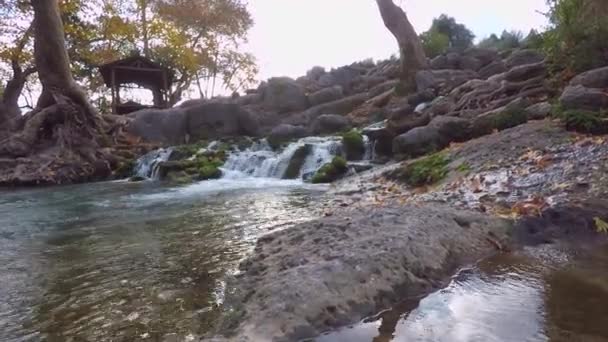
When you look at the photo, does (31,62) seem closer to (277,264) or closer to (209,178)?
(209,178)

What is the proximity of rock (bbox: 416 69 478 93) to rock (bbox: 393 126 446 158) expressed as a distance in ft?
20.6

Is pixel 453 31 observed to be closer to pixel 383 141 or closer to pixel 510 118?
pixel 383 141

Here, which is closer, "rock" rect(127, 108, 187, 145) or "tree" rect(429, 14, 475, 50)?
"rock" rect(127, 108, 187, 145)

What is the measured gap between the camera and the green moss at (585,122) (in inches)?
226

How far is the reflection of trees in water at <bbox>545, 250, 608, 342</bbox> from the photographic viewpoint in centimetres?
200

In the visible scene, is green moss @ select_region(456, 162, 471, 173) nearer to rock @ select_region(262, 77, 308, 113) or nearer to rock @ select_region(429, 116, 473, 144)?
rock @ select_region(429, 116, 473, 144)

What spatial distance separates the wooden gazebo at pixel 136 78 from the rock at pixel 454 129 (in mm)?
18568

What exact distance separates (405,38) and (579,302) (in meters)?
16.4

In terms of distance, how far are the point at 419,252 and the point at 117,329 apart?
5.97 feet

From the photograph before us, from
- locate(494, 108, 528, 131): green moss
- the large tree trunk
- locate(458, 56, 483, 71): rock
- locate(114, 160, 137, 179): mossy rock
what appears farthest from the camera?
locate(458, 56, 483, 71): rock

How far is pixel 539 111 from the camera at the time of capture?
298 inches

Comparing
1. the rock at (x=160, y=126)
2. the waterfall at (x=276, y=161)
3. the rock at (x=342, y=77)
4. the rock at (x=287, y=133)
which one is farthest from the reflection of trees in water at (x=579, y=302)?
the rock at (x=342, y=77)

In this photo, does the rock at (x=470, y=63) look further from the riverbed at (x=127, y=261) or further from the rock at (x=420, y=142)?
the riverbed at (x=127, y=261)

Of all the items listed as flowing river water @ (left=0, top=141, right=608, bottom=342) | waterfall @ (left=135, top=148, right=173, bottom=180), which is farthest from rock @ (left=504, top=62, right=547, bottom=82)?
waterfall @ (left=135, top=148, right=173, bottom=180)
